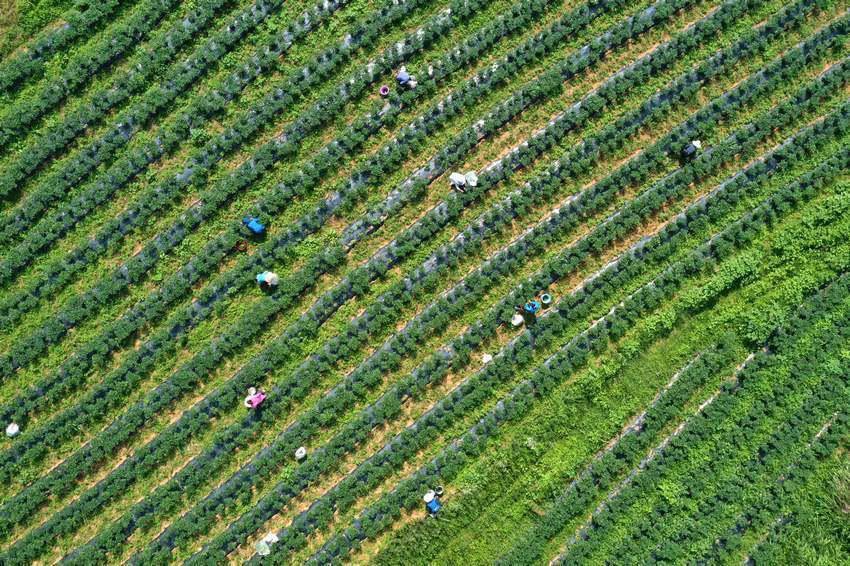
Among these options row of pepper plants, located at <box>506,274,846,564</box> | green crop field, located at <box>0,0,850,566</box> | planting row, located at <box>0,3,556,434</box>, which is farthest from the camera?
planting row, located at <box>0,3,556,434</box>

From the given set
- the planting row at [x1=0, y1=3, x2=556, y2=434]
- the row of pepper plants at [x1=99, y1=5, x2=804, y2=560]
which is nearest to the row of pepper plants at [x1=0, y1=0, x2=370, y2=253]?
the planting row at [x1=0, y1=3, x2=556, y2=434]

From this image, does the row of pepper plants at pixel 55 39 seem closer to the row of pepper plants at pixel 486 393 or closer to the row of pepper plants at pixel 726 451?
the row of pepper plants at pixel 486 393

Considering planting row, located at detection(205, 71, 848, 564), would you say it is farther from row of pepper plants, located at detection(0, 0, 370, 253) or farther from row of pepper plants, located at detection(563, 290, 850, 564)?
row of pepper plants, located at detection(0, 0, 370, 253)

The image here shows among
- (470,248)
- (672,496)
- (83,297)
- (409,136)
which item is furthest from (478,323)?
(83,297)

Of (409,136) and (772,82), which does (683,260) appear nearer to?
(772,82)

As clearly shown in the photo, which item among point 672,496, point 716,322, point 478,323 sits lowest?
point 672,496

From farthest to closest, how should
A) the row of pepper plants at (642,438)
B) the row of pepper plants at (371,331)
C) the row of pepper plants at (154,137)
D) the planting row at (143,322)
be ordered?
the row of pepper plants at (154,137) → the planting row at (143,322) → the row of pepper plants at (371,331) → the row of pepper plants at (642,438)

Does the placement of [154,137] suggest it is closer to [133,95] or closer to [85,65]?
[133,95]

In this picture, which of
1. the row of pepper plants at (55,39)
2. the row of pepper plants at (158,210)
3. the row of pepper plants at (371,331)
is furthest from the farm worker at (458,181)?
the row of pepper plants at (55,39)
